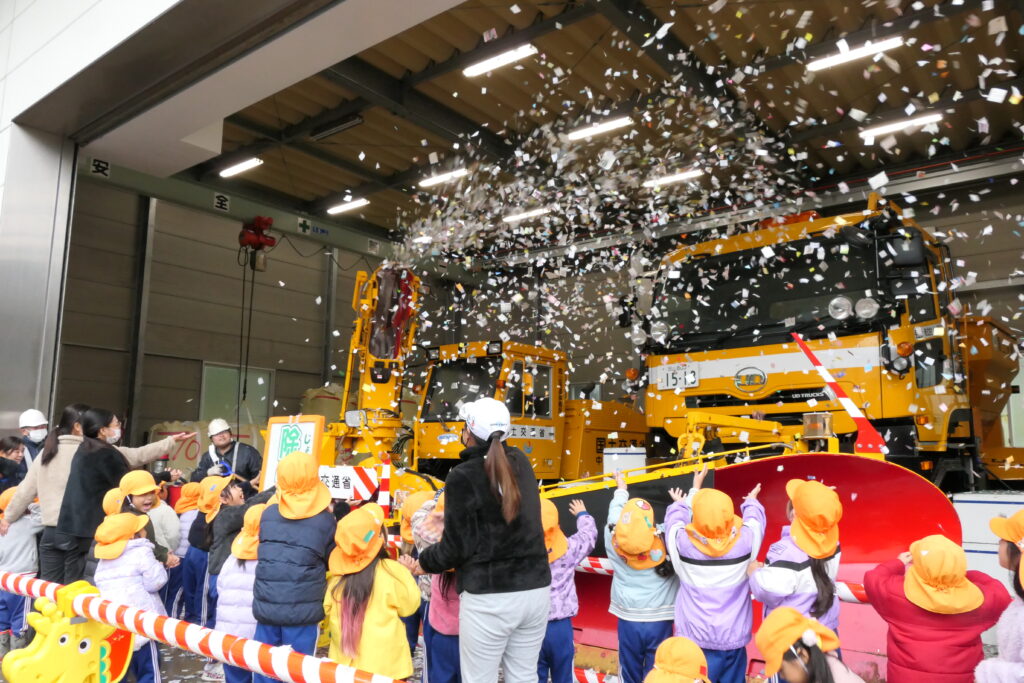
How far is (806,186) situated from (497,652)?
13.0m

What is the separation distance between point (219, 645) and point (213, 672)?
210cm

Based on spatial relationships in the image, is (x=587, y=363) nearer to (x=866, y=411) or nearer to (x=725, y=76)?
(x=725, y=76)

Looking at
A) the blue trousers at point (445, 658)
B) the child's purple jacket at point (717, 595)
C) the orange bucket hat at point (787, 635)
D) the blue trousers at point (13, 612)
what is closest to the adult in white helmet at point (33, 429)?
the blue trousers at point (13, 612)

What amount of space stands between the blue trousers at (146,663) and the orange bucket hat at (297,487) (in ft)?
5.16

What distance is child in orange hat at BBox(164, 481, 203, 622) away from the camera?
19.3ft

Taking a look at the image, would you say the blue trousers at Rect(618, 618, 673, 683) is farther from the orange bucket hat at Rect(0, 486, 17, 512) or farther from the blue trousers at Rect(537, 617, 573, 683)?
the orange bucket hat at Rect(0, 486, 17, 512)

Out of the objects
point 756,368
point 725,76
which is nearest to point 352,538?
point 756,368

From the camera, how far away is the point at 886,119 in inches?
456

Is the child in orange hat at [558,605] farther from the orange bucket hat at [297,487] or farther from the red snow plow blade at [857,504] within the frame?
the orange bucket hat at [297,487]

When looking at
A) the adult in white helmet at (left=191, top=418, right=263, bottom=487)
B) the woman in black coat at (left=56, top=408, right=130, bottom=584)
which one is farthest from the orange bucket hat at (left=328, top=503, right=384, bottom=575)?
the adult in white helmet at (left=191, top=418, right=263, bottom=487)

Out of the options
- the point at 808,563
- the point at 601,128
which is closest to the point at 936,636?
the point at 808,563

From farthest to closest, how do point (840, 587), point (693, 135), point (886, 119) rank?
point (693, 135) → point (886, 119) → point (840, 587)

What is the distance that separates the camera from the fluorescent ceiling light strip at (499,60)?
998 cm

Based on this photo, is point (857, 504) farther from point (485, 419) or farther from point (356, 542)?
point (356, 542)
